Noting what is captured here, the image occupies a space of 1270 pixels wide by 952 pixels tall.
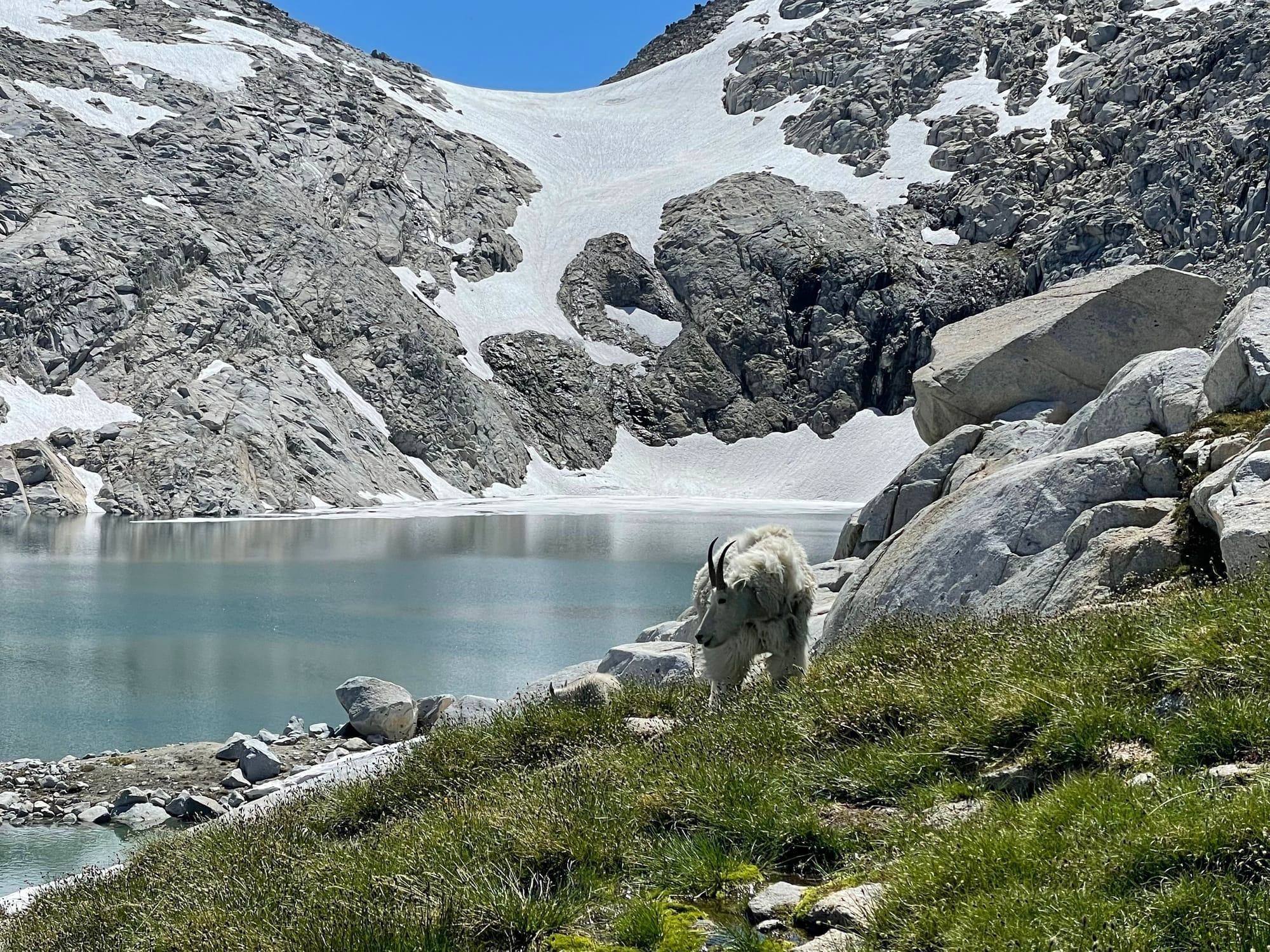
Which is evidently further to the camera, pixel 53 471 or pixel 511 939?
pixel 53 471

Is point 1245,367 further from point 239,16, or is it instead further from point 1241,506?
point 239,16

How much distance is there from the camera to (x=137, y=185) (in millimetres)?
82312

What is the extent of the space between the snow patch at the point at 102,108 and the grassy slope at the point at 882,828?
93008 mm

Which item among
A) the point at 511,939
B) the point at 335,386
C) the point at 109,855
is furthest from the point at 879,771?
the point at 335,386

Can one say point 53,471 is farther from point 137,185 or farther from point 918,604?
point 918,604

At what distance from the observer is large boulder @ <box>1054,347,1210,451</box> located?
13.3 m

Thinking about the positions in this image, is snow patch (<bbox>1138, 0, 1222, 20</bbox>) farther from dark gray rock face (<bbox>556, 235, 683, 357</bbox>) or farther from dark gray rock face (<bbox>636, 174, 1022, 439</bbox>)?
dark gray rock face (<bbox>556, 235, 683, 357</bbox>)

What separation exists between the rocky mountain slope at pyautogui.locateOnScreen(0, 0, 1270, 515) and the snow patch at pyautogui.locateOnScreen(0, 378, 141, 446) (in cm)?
23

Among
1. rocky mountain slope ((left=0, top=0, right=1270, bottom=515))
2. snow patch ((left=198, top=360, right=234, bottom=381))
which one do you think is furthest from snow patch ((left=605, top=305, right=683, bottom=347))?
snow patch ((left=198, top=360, right=234, bottom=381))

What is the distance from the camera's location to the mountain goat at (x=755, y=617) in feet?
27.2

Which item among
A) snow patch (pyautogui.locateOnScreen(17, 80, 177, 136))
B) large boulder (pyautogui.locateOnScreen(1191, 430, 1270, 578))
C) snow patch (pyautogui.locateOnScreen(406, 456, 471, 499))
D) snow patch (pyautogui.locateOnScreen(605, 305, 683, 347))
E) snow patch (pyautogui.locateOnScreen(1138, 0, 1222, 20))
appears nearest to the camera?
large boulder (pyautogui.locateOnScreen(1191, 430, 1270, 578))

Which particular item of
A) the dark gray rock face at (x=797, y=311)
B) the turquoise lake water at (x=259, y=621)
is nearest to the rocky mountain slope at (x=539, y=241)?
the dark gray rock face at (x=797, y=311)

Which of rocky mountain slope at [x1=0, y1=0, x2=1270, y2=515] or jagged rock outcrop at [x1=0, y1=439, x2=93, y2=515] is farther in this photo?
rocky mountain slope at [x1=0, y1=0, x2=1270, y2=515]

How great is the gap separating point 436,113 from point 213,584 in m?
94.4
